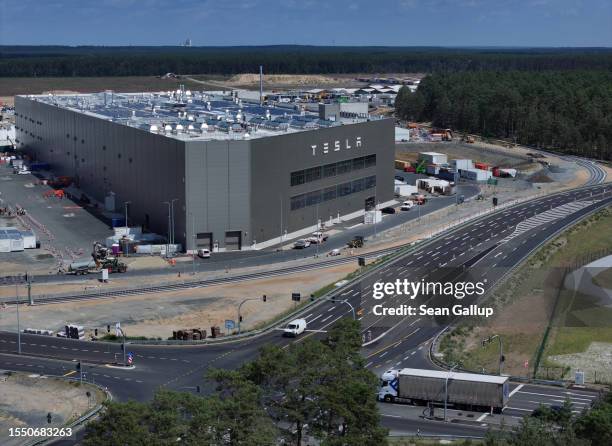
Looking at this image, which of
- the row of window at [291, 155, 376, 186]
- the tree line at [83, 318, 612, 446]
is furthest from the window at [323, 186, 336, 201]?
the tree line at [83, 318, 612, 446]

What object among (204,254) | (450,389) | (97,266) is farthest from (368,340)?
(97,266)

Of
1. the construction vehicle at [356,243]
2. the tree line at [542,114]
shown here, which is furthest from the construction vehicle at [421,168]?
the construction vehicle at [356,243]

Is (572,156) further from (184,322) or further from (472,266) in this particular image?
(184,322)

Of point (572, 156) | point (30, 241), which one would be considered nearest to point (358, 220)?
point (30, 241)

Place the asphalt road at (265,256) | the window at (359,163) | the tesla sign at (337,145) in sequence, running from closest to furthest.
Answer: the asphalt road at (265,256), the tesla sign at (337,145), the window at (359,163)

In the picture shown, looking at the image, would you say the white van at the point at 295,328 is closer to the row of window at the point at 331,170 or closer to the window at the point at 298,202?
the window at the point at 298,202

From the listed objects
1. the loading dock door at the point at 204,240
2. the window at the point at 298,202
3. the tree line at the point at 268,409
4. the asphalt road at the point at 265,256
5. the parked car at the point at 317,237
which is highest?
the tree line at the point at 268,409

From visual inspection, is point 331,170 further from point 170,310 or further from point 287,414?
point 287,414

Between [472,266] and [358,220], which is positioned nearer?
[472,266]
